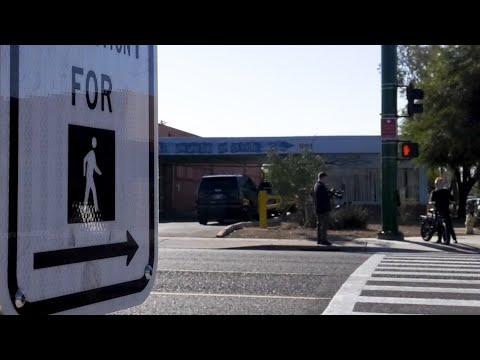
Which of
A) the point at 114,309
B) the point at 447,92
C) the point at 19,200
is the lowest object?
the point at 114,309

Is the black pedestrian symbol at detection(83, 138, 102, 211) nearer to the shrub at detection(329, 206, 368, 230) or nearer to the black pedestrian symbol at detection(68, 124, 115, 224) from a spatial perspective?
the black pedestrian symbol at detection(68, 124, 115, 224)

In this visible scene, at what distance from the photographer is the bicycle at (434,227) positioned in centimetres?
1800

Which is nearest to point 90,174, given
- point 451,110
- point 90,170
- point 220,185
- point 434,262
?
point 90,170

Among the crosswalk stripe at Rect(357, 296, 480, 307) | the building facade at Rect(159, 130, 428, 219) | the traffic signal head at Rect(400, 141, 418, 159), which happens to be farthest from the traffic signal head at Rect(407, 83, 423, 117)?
the building facade at Rect(159, 130, 428, 219)

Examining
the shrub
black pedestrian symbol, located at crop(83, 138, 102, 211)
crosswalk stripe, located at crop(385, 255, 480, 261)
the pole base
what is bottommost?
crosswalk stripe, located at crop(385, 255, 480, 261)

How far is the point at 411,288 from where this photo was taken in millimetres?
9875

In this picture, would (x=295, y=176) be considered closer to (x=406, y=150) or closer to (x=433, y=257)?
(x=406, y=150)

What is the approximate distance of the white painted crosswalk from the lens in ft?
26.9

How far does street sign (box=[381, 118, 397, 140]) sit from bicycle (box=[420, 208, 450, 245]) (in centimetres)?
219

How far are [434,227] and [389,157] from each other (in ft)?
7.12
